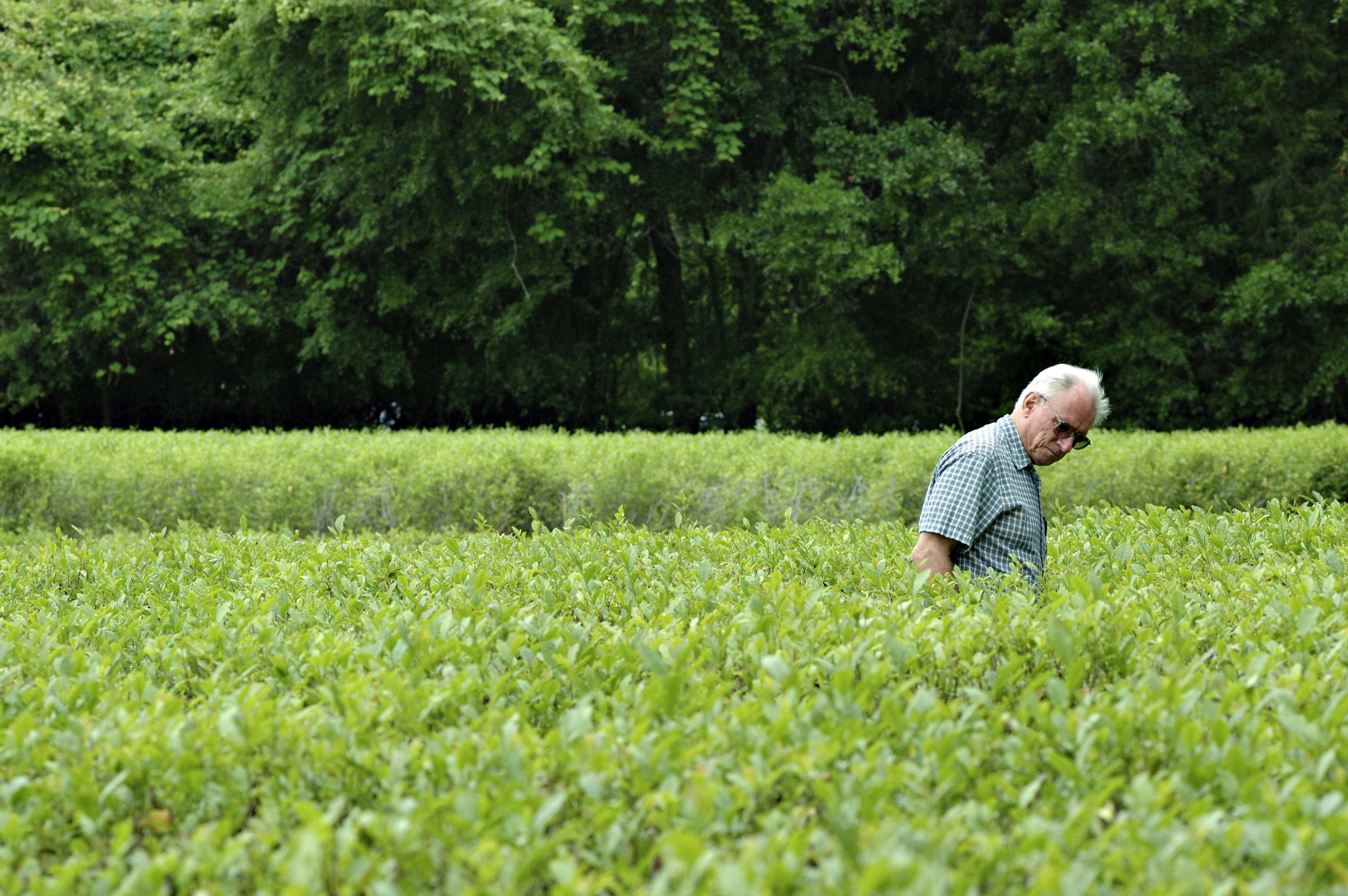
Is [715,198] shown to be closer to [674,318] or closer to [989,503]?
[674,318]

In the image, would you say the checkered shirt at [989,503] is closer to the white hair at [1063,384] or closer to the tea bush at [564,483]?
the white hair at [1063,384]

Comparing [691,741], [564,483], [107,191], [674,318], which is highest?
[107,191]

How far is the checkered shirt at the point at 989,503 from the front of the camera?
409 centimetres

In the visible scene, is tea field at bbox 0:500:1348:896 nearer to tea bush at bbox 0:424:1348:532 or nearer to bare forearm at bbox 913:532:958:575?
bare forearm at bbox 913:532:958:575

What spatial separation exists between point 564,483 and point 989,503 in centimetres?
583

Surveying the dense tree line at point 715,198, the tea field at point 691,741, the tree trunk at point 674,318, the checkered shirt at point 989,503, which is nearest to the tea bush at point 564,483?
the checkered shirt at point 989,503

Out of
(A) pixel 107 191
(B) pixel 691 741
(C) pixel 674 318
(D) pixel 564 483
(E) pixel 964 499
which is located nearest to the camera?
(B) pixel 691 741

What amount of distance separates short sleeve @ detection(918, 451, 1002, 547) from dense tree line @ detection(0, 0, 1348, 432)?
12.1 m

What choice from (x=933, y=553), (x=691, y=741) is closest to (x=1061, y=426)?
(x=933, y=553)

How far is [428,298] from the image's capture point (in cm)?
1875

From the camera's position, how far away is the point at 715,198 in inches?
765

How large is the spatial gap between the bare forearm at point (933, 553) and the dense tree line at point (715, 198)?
12.1m

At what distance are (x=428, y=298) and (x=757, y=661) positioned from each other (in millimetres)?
16505

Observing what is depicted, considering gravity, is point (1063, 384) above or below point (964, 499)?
above
